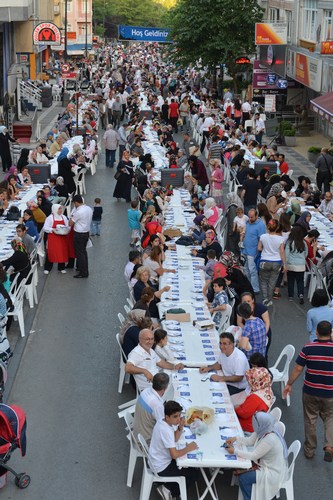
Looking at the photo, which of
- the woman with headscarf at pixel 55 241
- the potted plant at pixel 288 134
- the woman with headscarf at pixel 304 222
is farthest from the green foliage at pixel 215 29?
the woman with headscarf at pixel 55 241

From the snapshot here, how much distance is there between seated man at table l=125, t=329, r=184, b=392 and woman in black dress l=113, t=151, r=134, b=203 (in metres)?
13.6

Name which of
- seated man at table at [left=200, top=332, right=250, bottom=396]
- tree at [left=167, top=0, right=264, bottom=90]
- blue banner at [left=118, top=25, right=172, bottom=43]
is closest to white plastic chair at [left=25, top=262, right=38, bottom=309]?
seated man at table at [left=200, top=332, right=250, bottom=396]

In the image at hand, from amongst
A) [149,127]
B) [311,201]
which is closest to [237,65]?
[149,127]

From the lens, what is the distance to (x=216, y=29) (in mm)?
45938

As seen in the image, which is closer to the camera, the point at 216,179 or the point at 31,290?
the point at 31,290

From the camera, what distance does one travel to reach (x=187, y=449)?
899 centimetres

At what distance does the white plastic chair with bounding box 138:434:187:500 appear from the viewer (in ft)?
29.7

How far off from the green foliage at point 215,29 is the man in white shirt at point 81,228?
29.9 m

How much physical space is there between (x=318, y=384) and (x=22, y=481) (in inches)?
130

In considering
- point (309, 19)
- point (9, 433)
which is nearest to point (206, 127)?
point (309, 19)

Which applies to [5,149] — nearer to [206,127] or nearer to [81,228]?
[206,127]

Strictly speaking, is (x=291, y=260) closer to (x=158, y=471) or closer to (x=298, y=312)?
(x=298, y=312)

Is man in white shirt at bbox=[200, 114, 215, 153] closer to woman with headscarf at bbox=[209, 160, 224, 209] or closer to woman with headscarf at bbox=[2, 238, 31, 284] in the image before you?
woman with headscarf at bbox=[209, 160, 224, 209]

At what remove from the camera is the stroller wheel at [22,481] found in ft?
31.8
